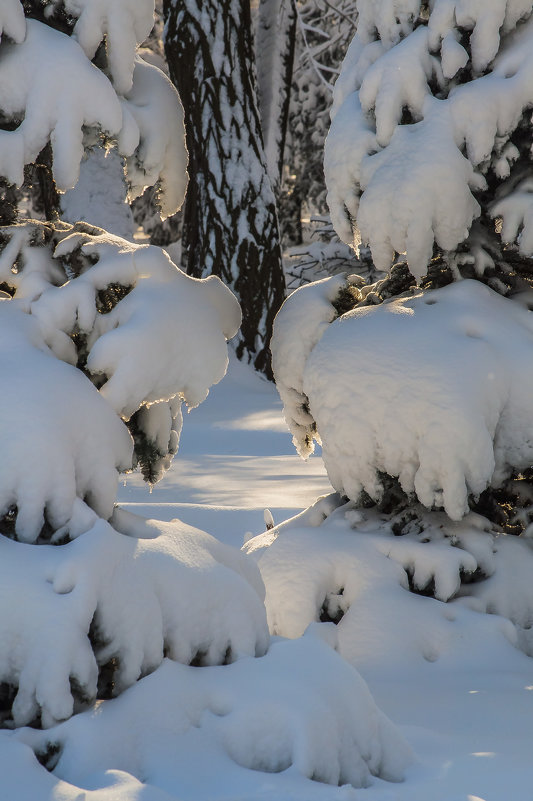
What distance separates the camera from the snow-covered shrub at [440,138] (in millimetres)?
4105

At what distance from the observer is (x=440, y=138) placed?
414 centimetres

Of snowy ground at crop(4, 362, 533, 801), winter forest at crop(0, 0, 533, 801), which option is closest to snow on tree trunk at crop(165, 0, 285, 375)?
winter forest at crop(0, 0, 533, 801)

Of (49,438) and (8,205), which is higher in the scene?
(8,205)

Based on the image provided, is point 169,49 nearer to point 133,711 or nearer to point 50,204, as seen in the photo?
point 50,204

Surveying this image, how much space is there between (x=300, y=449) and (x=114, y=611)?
246 cm

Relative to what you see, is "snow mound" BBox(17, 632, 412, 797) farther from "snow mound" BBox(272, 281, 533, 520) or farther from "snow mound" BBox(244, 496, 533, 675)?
"snow mound" BBox(272, 281, 533, 520)

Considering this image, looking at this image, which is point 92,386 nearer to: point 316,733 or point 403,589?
point 316,733

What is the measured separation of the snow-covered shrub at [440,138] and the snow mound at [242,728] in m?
2.14

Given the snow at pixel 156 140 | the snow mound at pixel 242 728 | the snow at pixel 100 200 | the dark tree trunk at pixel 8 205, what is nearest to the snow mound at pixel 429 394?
the snow at pixel 156 140

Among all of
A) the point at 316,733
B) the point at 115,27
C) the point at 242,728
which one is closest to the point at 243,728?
Result: the point at 242,728

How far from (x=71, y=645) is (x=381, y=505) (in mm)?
2383

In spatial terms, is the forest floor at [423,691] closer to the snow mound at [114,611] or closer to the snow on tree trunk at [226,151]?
the snow mound at [114,611]

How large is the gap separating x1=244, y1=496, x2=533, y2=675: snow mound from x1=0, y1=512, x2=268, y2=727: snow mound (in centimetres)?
106

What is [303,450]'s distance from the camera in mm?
4930
